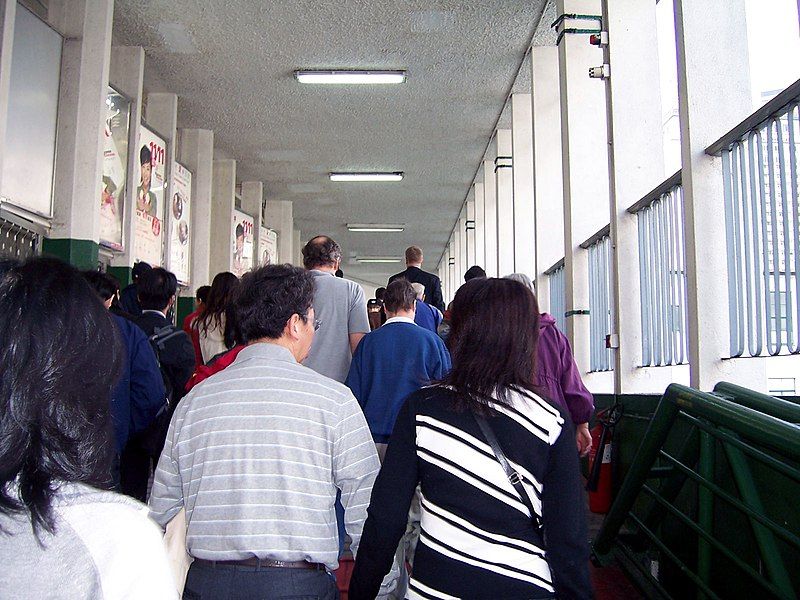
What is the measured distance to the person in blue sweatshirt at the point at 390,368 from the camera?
3.32m

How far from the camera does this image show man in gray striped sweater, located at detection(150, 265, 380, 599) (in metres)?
1.73

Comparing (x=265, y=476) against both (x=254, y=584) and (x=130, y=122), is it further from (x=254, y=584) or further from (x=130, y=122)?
(x=130, y=122)

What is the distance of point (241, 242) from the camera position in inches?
464

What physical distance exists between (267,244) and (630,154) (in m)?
9.30

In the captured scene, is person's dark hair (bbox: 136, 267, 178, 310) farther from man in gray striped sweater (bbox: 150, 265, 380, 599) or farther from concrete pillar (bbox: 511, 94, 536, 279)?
concrete pillar (bbox: 511, 94, 536, 279)

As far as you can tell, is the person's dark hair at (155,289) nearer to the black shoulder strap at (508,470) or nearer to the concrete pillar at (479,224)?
the black shoulder strap at (508,470)

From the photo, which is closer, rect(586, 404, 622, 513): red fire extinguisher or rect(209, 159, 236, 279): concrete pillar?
rect(586, 404, 622, 513): red fire extinguisher

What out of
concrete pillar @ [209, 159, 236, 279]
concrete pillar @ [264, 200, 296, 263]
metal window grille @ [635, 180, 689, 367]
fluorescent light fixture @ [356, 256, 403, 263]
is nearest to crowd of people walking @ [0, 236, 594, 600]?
metal window grille @ [635, 180, 689, 367]

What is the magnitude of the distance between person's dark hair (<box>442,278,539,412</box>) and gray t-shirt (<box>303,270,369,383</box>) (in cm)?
195

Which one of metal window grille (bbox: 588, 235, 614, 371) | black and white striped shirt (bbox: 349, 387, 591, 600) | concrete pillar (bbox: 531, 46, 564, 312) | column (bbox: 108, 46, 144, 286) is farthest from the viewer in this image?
concrete pillar (bbox: 531, 46, 564, 312)

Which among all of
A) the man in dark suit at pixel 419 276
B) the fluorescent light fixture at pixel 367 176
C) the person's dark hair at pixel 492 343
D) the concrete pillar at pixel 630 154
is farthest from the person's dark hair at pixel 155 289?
the fluorescent light fixture at pixel 367 176

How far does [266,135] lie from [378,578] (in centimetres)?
914

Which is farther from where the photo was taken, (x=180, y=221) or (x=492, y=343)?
(x=180, y=221)

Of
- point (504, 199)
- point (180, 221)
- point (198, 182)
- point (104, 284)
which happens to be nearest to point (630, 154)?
point (104, 284)
